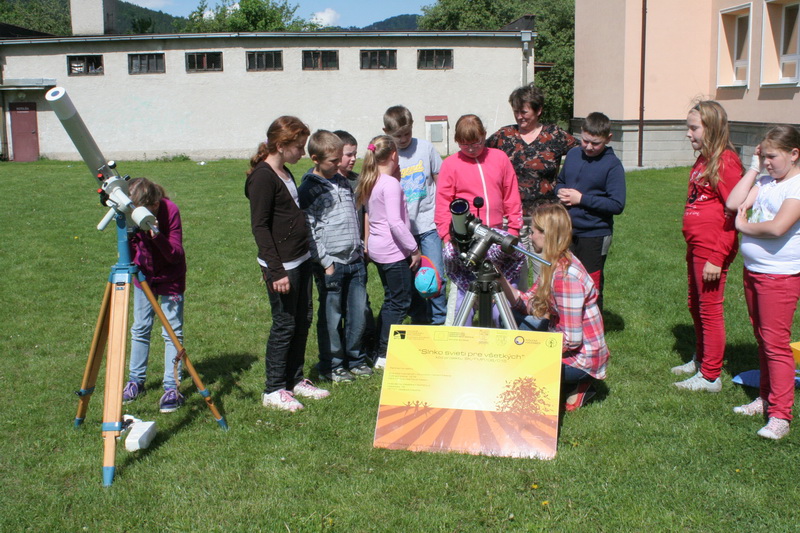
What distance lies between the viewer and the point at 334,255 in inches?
199

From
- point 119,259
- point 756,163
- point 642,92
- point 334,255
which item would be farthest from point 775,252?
point 642,92

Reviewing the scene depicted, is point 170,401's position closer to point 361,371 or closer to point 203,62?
point 361,371

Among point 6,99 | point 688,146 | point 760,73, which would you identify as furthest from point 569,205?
point 6,99

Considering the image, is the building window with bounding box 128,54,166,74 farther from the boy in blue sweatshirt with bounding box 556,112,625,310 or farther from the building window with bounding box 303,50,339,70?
the boy in blue sweatshirt with bounding box 556,112,625,310

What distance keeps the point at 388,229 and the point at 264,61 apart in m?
26.9

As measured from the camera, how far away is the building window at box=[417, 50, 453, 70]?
3048 centimetres

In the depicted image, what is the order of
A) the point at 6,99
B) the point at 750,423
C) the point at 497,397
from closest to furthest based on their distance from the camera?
the point at 497,397
the point at 750,423
the point at 6,99

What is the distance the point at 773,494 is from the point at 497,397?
1.48 metres

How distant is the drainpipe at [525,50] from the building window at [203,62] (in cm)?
1287

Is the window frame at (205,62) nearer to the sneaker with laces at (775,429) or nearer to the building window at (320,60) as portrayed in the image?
the building window at (320,60)

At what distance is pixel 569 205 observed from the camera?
217 inches

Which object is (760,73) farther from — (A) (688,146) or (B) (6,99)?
(B) (6,99)

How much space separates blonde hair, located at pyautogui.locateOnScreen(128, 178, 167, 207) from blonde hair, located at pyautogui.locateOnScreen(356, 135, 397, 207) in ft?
4.68

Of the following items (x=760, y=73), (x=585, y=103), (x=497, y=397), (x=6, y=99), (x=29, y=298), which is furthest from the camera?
(x=6, y=99)
